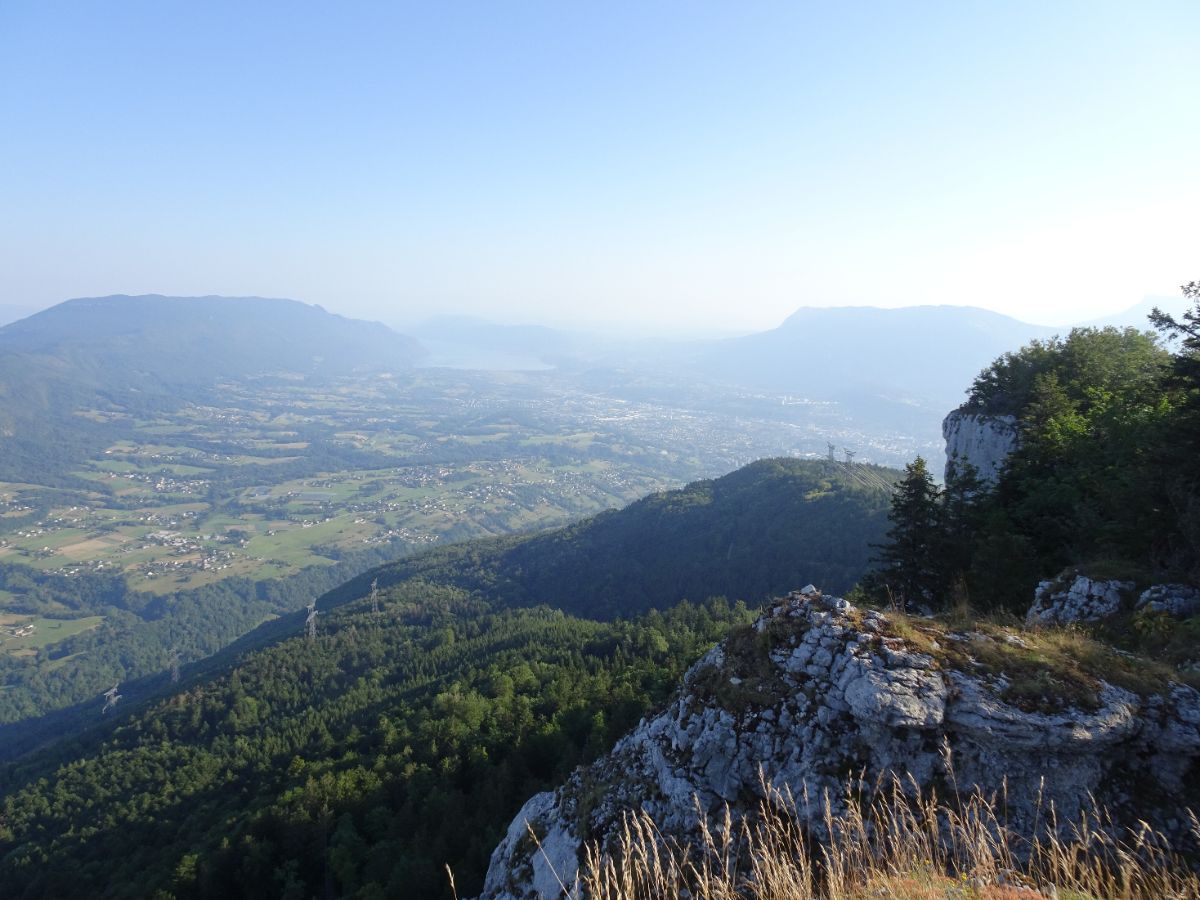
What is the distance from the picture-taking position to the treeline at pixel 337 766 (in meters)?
26.1

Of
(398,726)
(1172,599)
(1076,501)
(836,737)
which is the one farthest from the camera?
(398,726)

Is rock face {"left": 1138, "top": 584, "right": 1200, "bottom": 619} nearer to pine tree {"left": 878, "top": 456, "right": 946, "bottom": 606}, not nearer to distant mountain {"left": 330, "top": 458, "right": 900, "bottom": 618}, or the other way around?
pine tree {"left": 878, "top": 456, "right": 946, "bottom": 606}

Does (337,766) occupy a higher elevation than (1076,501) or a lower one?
lower

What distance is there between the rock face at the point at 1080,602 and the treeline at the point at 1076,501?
51 centimetres

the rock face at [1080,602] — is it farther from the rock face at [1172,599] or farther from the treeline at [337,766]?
the treeline at [337,766]

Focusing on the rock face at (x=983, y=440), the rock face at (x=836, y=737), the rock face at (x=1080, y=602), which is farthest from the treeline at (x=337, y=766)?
Answer: the rock face at (x=983, y=440)

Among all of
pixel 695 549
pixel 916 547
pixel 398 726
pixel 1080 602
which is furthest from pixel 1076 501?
pixel 695 549

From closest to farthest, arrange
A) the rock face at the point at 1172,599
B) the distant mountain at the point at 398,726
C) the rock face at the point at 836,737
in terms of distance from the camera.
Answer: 1. the rock face at the point at 836,737
2. the rock face at the point at 1172,599
3. the distant mountain at the point at 398,726

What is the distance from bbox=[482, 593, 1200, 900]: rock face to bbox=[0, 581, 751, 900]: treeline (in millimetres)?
3158

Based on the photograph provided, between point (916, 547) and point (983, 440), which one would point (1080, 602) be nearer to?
point (916, 547)

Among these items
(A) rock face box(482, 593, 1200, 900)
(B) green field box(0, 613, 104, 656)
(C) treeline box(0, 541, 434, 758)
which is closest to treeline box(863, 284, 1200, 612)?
(A) rock face box(482, 593, 1200, 900)

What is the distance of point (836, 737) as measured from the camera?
7.65 meters

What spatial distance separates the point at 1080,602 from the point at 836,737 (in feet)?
22.8

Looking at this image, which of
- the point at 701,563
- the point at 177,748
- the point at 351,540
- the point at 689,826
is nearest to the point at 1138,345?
the point at 689,826
